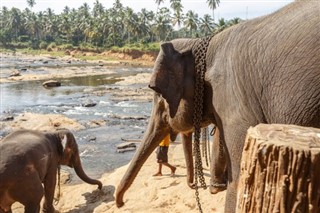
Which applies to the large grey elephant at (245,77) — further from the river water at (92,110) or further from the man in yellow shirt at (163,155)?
the river water at (92,110)

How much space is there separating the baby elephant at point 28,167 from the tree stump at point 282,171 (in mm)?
4828

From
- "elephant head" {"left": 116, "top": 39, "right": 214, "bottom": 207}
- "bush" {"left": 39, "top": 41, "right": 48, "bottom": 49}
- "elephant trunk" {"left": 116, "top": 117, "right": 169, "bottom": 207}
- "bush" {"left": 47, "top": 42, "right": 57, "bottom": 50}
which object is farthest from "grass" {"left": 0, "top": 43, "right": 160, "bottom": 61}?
"elephant head" {"left": 116, "top": 39, "right": 214, "bottom": 207}

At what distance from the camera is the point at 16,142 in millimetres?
6211

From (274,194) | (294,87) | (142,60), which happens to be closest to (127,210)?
(294,87)

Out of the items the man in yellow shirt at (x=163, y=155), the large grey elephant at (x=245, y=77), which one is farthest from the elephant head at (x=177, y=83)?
the man in yellow shirt at (x=163, y=155)

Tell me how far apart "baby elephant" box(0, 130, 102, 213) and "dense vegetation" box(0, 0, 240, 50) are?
4169 cm

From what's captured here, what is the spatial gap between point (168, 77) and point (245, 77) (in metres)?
0.77

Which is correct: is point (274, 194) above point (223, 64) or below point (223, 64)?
below

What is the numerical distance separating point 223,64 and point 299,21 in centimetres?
73

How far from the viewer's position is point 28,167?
5.99 m

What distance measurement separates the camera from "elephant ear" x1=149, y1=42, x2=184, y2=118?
3.71 m

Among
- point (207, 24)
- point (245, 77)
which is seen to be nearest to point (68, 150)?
point (245, 77)

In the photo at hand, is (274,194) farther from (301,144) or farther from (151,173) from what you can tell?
(151,173)

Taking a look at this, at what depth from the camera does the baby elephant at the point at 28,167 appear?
18.9 feet
